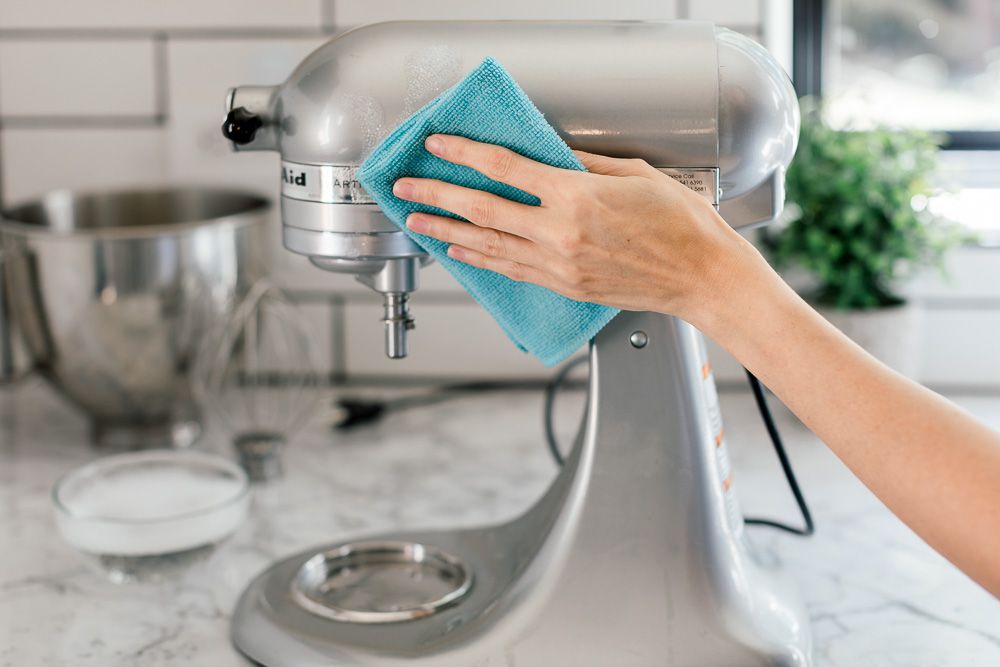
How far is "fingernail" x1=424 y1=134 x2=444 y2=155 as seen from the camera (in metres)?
0.64

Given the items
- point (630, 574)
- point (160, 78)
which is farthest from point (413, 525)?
point (160, 78)

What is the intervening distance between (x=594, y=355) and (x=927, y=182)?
22.2 inches

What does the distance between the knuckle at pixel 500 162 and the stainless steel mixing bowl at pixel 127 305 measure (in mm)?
516

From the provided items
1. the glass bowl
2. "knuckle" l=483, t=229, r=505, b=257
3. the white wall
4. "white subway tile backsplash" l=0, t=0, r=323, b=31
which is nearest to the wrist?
"knuckle" l=483, t=229, r=505, b=257

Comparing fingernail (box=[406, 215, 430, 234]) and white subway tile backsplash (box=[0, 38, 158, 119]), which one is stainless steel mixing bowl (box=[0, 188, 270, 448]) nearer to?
white subway tile backsplash (box=[0, 38, 158, 119])

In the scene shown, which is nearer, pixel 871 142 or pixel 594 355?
pixel 594 355

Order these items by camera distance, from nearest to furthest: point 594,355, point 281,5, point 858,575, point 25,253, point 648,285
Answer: point 648,285, point 594,355, point 858,575, point 25,253, point 281,5

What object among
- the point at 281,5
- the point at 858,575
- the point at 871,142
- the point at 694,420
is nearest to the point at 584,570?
the point at 694,420

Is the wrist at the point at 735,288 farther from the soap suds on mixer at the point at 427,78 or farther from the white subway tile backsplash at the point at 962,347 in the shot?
the white subway tile backsplash at the point at 962,347

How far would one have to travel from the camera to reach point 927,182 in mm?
1151

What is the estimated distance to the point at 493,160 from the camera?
64 centimetres

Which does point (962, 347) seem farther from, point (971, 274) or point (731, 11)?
point (731, 11)

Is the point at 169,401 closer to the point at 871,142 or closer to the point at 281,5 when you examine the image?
the point at 281,5

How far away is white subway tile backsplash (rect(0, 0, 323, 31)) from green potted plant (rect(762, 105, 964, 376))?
0.54 metres
